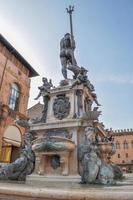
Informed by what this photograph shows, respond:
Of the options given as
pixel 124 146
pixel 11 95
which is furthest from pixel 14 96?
pixel 124 146

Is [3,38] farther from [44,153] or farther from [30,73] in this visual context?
[44,153]

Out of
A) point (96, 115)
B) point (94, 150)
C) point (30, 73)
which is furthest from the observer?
point (30, 73)

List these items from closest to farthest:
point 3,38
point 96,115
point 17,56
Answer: point 96,115 < point 3,38 < point 17,56

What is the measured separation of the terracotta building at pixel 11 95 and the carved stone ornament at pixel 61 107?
1413 cm

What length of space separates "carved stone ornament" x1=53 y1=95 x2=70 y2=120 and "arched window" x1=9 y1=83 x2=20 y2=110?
56.2 feet

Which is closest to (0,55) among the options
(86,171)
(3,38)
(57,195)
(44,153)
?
(3,38)

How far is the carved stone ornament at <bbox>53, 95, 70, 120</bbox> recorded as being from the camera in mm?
7355

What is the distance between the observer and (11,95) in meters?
24.2

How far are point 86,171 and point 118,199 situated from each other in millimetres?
2726

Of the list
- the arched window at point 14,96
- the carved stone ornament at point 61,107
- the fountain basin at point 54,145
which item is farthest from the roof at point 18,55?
the fountain basin at point 54,145

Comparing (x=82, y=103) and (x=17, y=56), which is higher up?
(x=17, y=56)

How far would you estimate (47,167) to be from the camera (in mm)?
6484

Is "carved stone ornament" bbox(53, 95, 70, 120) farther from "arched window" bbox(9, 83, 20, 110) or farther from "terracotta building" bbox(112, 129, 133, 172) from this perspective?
"terracotta building" bbox(112, 129, 133, 172)

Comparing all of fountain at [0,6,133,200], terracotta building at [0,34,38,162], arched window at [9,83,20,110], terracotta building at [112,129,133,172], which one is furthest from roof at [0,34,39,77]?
terracotta building at [112,129,133,172]
